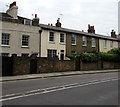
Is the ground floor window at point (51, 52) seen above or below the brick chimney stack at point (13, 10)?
below

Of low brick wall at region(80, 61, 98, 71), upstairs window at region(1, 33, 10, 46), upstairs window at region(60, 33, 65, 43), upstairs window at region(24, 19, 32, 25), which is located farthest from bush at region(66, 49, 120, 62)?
upstairs window at region(1, 33, 10, 46)

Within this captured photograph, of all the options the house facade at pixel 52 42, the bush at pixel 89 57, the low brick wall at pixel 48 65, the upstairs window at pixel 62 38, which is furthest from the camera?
the upstairs window at pixel 62 38

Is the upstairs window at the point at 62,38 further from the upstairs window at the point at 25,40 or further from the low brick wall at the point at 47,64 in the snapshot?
the low brick wall at the point at 47,64

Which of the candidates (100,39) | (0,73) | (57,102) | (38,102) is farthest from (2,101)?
(100,39)

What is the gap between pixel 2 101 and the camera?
838 centimetres

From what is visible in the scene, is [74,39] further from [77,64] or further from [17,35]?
[17,35]

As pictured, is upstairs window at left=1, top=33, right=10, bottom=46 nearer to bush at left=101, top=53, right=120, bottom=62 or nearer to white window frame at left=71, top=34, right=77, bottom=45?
white window frame at left=71, top=34, right=77, bottom=45

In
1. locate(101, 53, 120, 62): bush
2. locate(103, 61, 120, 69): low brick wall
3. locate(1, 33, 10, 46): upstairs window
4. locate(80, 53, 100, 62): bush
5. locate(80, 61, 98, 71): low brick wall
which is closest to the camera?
locate(1, 33, 10, 46): upstairs window

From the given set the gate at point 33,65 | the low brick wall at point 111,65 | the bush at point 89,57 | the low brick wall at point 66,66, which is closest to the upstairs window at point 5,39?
the gate at point 33,65

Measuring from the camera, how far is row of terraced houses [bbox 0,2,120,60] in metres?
27.2

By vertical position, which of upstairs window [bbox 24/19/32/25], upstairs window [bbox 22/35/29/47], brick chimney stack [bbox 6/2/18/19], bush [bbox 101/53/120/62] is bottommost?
bush [bbox 101/53/120/62]

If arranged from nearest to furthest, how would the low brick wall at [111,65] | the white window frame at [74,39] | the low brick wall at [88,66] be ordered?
1. the low brick wall at [88,66]
2. the low brick wall at [111,65]
3. the white window frame at [74,39]

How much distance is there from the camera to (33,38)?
97.2ft

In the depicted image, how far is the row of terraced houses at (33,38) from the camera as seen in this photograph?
27172 mm
